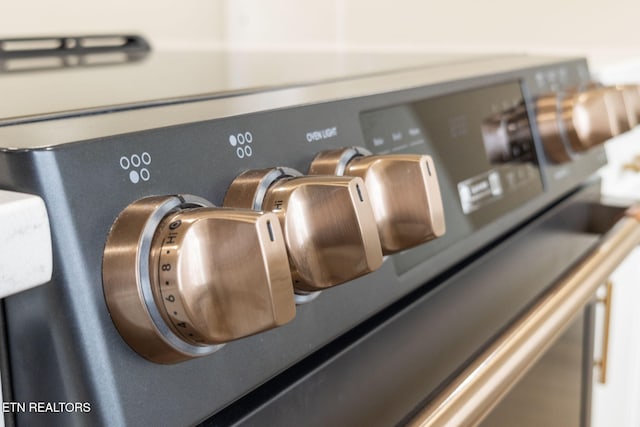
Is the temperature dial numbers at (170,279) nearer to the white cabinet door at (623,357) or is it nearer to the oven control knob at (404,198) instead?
the oven control knob at (404,198)

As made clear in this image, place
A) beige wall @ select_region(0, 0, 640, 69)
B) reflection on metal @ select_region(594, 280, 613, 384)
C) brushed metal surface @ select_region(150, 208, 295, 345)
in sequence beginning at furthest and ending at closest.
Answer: beige wall @ select_region(0, 0, 640, 69), reflection on metal @ select_region(594, 280, 613, 384), brushed metal surface @ select_region(150, 208, 295, 345)

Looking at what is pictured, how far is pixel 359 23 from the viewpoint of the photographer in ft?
4.39

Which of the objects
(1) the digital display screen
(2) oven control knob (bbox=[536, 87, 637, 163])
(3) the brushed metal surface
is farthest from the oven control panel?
(2) oven control knob (bbox=[536, 87, 637, 163])

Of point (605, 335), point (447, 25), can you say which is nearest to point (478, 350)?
point (605, 335)

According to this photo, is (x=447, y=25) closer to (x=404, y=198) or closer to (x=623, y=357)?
(x=623, y=357)

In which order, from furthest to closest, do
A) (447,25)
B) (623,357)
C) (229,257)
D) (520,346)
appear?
(447,25) < (623,357) < (520,346) < (229,257)

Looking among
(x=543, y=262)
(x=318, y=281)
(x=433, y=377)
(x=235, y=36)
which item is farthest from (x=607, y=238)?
(x=235, y=36)

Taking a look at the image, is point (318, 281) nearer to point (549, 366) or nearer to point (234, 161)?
point (234, 161)

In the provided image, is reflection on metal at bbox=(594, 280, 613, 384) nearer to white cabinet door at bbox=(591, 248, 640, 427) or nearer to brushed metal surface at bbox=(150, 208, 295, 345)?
white cabinet door at bbox=(591, 248, 640, 427)

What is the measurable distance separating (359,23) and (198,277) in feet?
3.88

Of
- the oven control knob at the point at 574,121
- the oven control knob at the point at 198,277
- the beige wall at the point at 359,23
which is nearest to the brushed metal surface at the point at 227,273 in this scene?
the oven control knob at the point at 198,277

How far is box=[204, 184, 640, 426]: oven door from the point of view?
0.34 metres

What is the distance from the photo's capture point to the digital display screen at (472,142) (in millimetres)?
415

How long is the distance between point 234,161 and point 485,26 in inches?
39.3
